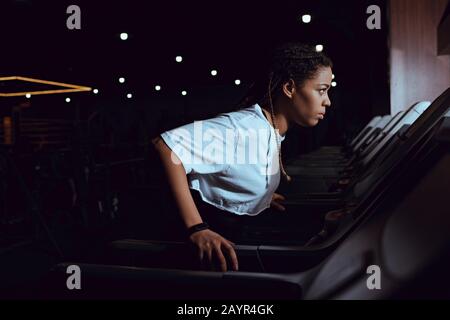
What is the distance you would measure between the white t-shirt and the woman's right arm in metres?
0.03

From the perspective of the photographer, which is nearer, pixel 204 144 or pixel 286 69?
pixel 204 144

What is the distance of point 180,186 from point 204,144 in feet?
0.47

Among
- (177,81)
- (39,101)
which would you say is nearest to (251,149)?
(177,81)

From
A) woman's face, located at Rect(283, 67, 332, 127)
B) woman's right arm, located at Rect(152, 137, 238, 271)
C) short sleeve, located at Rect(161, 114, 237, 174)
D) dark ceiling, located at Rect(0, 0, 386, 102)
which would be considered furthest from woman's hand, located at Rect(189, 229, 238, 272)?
dark ceiling, located at Rect(0, 0, 386, 102)

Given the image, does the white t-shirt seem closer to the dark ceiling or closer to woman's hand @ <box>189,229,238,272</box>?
woman's hand @ <box>189,229,238,272</box>

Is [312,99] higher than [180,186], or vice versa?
[312,99]

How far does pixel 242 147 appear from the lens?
1.40 m

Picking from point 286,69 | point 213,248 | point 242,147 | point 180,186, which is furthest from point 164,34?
point 213,248

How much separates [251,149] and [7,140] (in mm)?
15241

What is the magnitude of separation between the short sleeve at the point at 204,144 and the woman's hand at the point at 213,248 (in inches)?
8.4

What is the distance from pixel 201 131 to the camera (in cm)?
131

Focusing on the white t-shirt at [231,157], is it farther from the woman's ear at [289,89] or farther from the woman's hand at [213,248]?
the woman's hand at [213,248]

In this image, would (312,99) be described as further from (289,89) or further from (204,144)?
(204,144)
